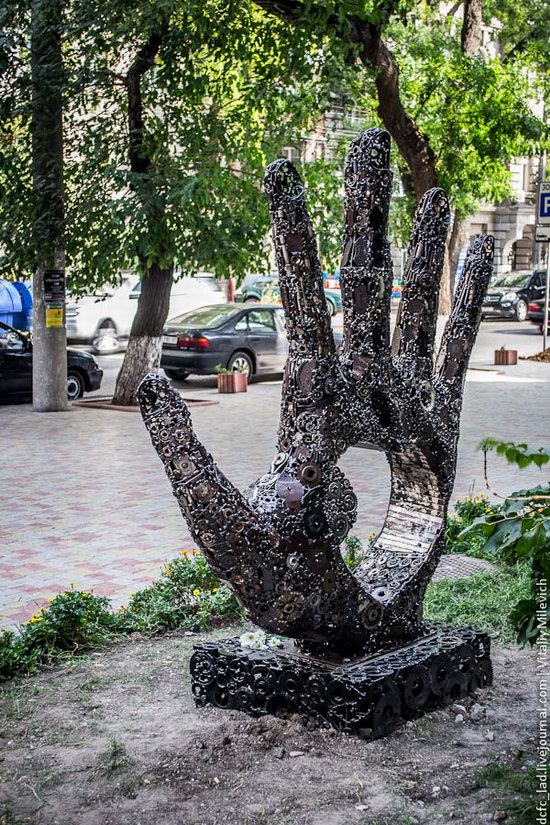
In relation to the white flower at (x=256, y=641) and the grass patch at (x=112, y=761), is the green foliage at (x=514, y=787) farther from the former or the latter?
the grass patch at (x=112, y=761)

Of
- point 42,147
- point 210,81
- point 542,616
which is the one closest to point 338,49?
point 210,81

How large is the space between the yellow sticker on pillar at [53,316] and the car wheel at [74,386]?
7.30 feet

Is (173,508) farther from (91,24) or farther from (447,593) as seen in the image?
(91,24)

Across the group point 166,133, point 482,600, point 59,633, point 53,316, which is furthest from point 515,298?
point 59,633

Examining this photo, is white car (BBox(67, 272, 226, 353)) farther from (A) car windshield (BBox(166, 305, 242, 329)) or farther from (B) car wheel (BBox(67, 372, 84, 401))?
(B) car wheel (BBox(67, 372, 84, 401))

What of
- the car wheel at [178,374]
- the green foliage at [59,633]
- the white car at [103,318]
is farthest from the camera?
the white car at [103,318]

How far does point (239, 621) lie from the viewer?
6594 millimetres

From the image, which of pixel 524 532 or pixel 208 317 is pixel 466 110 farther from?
pixel 524 532

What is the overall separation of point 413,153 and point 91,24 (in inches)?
238

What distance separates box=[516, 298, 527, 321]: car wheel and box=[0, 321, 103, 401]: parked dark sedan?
23262mm

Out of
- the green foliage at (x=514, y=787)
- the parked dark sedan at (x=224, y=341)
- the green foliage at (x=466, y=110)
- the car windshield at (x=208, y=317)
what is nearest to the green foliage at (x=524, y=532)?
the green foliage at (x=514, y=787)

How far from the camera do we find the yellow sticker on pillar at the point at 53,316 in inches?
658

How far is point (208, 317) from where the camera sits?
71.5 feet

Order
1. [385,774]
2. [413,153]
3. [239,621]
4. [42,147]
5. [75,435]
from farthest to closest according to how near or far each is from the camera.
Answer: [413,153] < [42,147] < [75,435] < [239,621] < [385,774]
